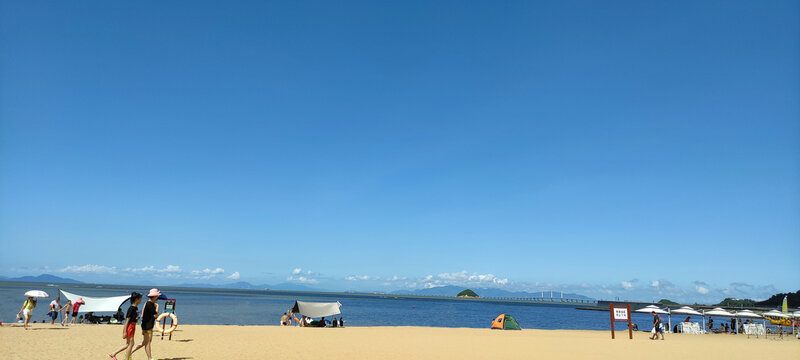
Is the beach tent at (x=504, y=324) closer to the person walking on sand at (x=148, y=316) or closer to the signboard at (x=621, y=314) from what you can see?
the signboard at (x=621, y=314)

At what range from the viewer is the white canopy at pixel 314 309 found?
32.5 m

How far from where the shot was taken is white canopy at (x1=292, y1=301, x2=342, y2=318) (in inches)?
1278

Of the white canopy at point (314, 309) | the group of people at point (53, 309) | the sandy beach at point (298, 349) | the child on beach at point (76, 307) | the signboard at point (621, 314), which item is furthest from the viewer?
the white canopy at point (314, 309)

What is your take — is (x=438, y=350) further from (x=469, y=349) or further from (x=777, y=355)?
(x=777, y=355)

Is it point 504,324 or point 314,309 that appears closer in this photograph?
point 314,309

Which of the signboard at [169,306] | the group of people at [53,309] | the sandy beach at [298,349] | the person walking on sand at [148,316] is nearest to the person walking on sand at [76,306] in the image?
the group of people at [53,309]

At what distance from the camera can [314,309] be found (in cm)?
3281

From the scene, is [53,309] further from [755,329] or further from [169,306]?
[755,329]

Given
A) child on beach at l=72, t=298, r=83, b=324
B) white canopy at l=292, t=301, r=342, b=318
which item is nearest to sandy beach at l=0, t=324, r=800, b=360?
child on beach at l=72, t=298, r=83, b=324

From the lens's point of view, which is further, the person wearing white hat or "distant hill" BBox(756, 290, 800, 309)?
"distant hill" BBox(756, 290, 800, 309)

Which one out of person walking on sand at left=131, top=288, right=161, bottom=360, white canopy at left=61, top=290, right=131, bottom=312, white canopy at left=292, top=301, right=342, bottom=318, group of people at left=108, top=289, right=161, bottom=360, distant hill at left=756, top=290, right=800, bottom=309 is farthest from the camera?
distant hill at left=756, top=290, right=800, bottom=309

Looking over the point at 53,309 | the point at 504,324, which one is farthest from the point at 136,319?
the point at 504,324

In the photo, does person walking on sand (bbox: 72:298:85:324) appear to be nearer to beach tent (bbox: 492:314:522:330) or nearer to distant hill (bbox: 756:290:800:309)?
beach tent (bbox: 492:314:522:330)

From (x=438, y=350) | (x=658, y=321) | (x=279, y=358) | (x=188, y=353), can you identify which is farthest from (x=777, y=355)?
(x=188, y=353)
